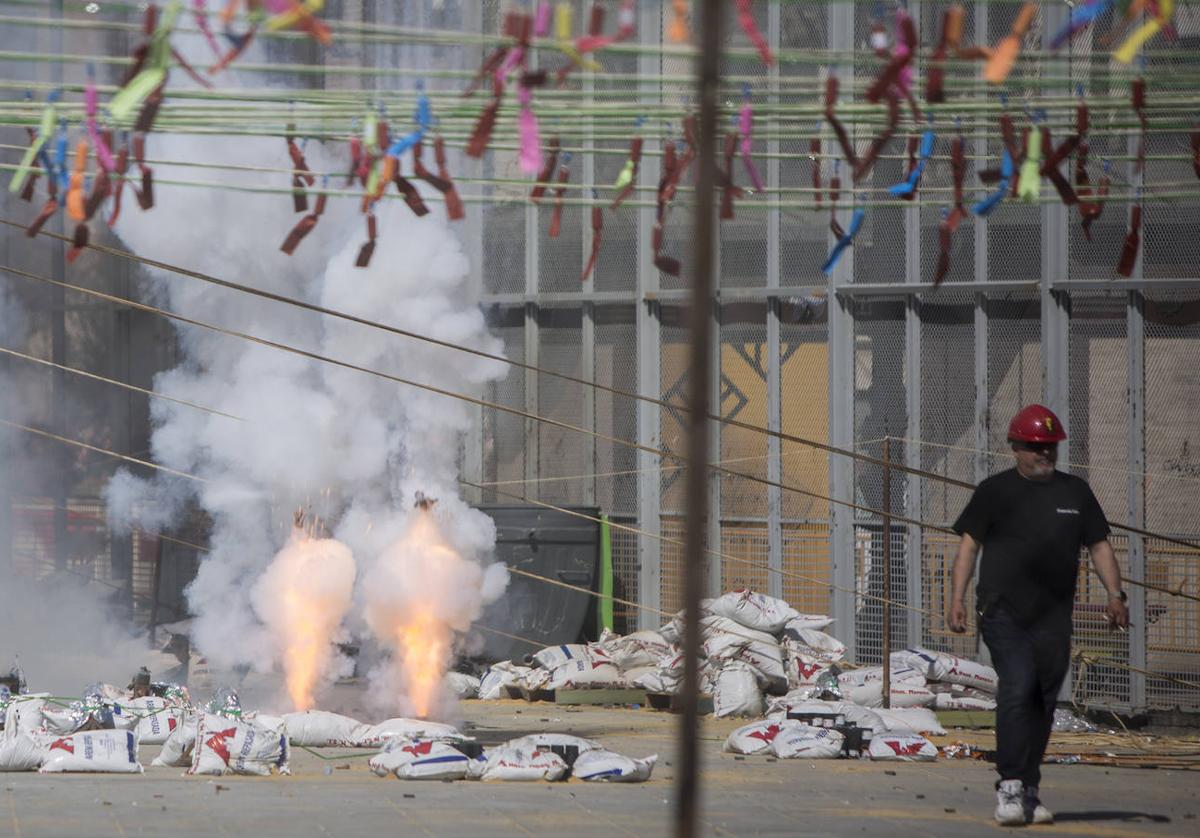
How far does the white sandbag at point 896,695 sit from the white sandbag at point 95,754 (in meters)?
5.95

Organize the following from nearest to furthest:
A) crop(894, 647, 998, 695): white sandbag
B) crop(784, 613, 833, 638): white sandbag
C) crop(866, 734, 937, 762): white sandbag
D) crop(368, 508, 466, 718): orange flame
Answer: crop(866, 734, 937, 762): white sandbag
crop(368, 508, 466, 718): orange flame
crop(894, 647, 998, 695): white sandbag
crop(784, 613, 833, 638): white sandbag

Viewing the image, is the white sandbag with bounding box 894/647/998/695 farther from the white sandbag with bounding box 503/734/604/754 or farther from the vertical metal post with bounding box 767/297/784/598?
the white sandbag with bounding box 503/734/604/754

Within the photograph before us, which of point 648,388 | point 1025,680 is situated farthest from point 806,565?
point 1025,680

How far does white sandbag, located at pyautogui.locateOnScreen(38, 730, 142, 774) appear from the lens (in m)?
9.49

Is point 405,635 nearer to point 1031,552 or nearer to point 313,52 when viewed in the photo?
point 1031,552

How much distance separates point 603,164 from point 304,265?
312cm

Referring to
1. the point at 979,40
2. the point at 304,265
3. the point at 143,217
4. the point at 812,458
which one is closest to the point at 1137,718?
the point at 812,458

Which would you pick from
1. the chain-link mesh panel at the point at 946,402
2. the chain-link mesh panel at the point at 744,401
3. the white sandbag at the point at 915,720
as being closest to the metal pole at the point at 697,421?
the white sandbag at the point at 915,720

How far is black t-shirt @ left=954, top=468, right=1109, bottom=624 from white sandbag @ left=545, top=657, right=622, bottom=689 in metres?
7.07

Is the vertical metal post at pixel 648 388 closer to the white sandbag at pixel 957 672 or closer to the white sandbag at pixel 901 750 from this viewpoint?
the white sandbag at pixel 957 672

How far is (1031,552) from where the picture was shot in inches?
308

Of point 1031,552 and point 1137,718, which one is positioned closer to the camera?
point 1031,552

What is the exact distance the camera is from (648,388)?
1641 centimetres

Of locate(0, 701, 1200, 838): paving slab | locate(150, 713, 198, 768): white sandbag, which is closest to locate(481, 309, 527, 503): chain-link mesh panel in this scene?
→ locate(0, 701, 1200, 838): paving slab
